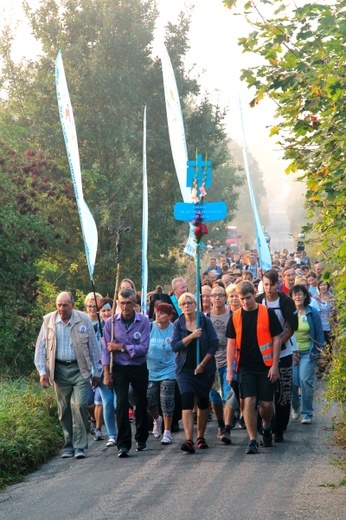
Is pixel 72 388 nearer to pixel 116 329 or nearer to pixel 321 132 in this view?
pixel 116 329

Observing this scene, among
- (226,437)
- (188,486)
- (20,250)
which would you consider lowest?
(188,486)

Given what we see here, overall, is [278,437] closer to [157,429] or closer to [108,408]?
[157,429]

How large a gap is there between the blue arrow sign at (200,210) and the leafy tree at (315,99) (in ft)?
6.28

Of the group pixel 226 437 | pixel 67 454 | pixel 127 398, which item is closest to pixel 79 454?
pixel 67 454

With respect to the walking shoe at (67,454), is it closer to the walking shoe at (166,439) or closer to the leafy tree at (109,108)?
the walking shoe at (166,439)

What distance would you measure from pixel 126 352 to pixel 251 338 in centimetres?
134

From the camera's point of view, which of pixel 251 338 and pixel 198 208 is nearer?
pixel 251 338

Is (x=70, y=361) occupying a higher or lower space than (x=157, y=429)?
higher

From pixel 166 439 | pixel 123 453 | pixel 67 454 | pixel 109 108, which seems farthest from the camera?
pixel 109 108

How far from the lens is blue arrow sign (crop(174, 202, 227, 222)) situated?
12.5 meters

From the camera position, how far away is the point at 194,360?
11.9 meters

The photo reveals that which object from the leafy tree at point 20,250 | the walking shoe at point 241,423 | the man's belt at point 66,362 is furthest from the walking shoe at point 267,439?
the leafy tree at point 20,250

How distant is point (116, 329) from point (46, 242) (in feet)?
20.7

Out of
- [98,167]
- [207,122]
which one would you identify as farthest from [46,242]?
[207,122]
